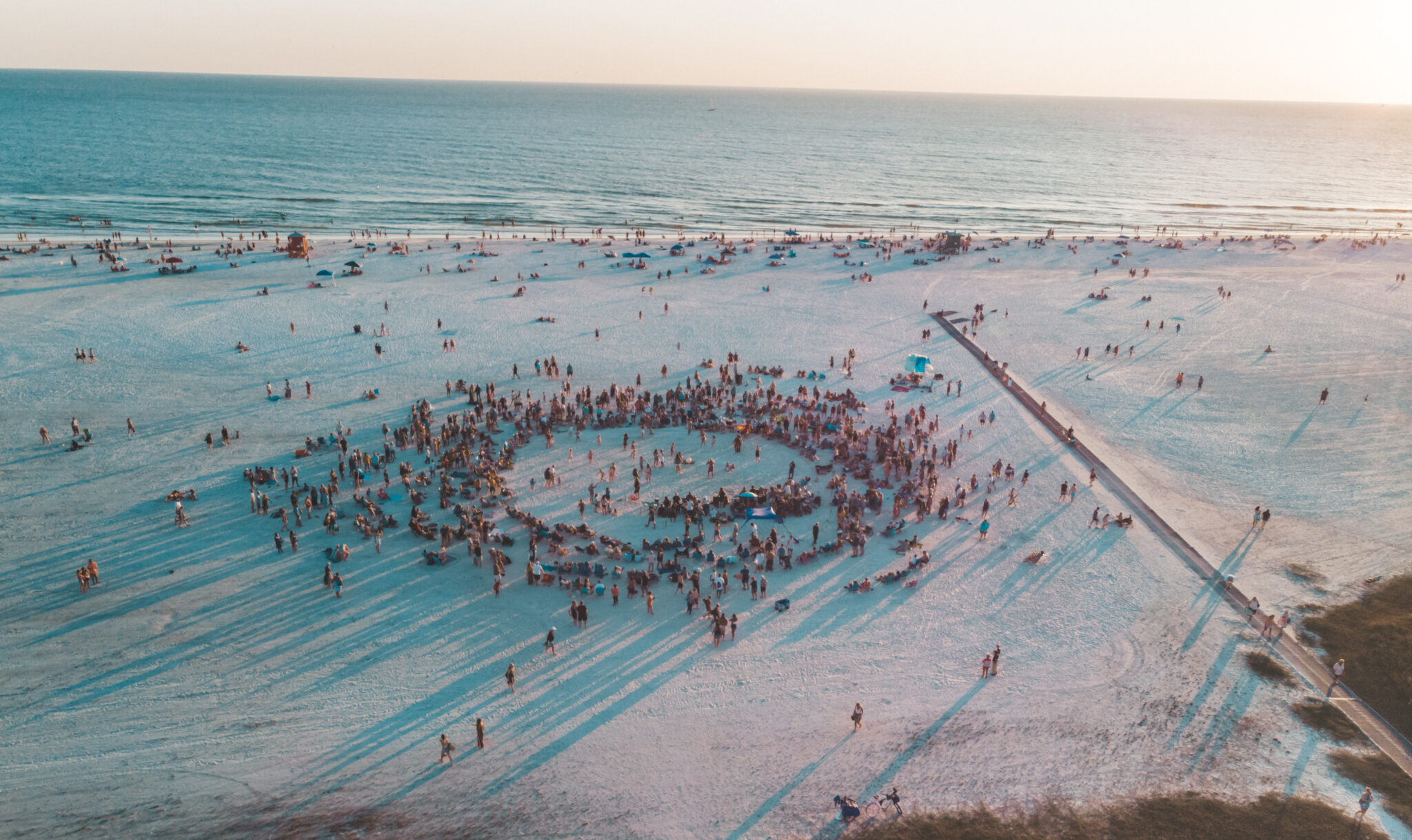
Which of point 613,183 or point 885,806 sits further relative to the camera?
point 613,183

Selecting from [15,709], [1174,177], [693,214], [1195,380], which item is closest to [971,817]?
[15,709]

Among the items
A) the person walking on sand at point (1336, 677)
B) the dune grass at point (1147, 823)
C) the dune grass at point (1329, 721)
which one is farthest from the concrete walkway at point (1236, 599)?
the dune grass at point (1147, 823)

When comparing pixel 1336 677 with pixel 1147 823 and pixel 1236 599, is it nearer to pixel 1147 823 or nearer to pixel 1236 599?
pixel 1236 599

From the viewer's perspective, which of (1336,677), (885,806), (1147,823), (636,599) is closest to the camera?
(1147,823)

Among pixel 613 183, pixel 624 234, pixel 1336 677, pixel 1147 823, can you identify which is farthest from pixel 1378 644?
pixel 613 183

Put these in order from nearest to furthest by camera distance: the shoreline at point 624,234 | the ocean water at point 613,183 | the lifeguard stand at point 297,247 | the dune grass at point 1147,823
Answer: the dune grass at point 1147,823 < the lifeguard stand at point 297,247 < the shoreline at point 624,234 < the ocean water at point 613,183

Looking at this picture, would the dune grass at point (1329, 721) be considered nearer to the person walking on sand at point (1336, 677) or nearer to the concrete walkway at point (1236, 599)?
the concrete walkway at point (1236, 599)

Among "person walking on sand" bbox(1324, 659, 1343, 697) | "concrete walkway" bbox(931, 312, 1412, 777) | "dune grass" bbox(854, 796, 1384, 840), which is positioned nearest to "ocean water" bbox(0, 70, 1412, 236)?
"concrete walkway" bbox(931, 312, 1412, 777)
